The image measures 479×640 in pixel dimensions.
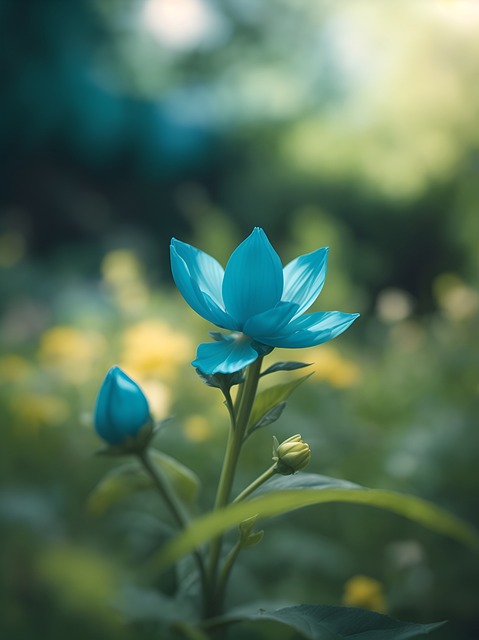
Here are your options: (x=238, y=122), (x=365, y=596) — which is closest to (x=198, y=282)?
(x=365, y=596)

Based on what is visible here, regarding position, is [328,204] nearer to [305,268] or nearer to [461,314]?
[461,314]

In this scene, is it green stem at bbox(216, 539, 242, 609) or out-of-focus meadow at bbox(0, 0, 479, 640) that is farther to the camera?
out-of-focus meadow at bbox(0, 0, 479, 640)

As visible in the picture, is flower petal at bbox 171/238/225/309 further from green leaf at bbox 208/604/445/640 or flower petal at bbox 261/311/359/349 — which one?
green leaf at bbox 208/604/445/640

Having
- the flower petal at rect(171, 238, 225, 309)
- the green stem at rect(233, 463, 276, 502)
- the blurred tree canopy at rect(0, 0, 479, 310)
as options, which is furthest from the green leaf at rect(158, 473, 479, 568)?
the blurred tree canopy at rect(0, 0, 479, 310)

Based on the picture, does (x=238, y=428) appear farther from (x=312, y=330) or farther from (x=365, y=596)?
(x=365, y=596)

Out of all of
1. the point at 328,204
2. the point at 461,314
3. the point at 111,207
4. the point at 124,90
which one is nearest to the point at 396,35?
the point at 328,204
